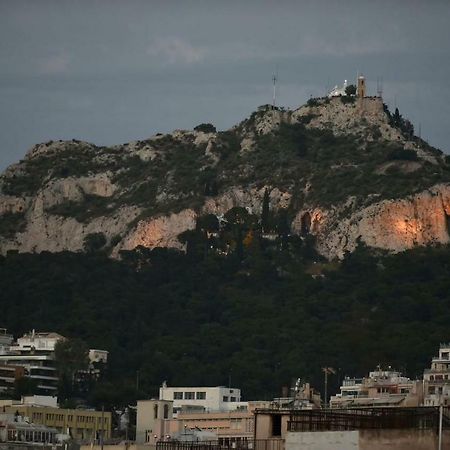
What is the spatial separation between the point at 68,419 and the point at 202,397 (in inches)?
1122

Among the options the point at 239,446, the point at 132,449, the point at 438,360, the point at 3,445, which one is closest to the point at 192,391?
the point at 438,360

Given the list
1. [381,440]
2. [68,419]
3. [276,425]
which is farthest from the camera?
[68,419]

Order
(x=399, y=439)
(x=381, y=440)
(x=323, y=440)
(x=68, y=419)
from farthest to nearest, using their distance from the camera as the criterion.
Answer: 1. (x=68, y=419)
2. (x=323, y=440)
3. (x=381, y=440)
4. (x=399, y=439)

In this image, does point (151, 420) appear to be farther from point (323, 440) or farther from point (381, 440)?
point (381, 440)

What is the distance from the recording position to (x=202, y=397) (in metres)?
188

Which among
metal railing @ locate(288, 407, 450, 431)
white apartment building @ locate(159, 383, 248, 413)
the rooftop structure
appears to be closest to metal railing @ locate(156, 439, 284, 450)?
metal railing @ locate(288, 407, 450, 431)

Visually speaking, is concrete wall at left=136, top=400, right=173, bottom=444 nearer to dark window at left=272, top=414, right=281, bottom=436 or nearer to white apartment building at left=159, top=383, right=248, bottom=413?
white apartment building at left=159, top=383, right=248, bottom=413

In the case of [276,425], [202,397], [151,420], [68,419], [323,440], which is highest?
[202,397]

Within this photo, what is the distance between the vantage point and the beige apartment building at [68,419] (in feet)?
511

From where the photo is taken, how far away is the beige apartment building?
15588 cm

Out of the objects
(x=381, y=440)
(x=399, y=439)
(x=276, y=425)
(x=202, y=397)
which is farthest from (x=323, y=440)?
(x=202, y=397)

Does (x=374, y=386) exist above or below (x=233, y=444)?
above

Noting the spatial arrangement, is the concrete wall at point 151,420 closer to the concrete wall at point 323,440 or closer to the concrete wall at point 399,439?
the concrete wall at point 323,440

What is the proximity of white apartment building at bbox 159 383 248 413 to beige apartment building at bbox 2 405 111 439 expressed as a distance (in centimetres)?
1660
